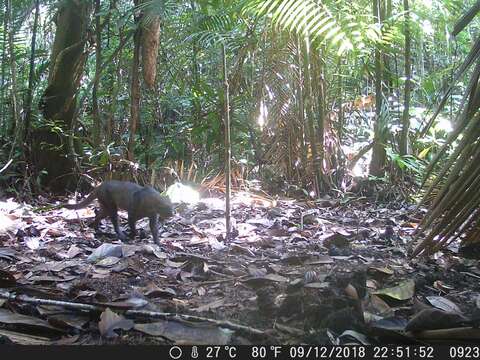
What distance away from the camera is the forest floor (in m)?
1.72

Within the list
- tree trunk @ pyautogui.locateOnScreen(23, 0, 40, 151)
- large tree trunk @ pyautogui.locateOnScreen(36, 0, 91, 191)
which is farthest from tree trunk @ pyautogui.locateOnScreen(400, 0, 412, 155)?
tree trunk @ pyautogui.locateOnScreen(23, 0, 40, 151)

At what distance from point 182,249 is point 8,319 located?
149cm

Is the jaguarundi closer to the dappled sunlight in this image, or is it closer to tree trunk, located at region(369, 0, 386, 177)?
the dappled sunlight

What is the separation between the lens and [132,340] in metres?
1.68

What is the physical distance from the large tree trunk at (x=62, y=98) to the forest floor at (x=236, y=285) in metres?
1.42

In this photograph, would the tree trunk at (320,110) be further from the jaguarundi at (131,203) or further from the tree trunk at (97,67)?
the tree trunk at (97,67)

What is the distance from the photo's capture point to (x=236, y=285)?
236cm

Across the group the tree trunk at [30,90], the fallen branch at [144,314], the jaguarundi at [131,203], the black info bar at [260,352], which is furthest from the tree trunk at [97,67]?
the black info bar at [260,352]

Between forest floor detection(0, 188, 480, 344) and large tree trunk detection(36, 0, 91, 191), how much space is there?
4.64ft

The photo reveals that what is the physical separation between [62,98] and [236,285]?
12.7ft

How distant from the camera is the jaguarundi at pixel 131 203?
379cm

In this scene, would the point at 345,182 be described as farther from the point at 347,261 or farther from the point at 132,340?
the point at 132,340

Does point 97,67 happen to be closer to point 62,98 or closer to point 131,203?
point 62,98

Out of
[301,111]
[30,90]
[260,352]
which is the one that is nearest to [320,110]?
[301,111]
